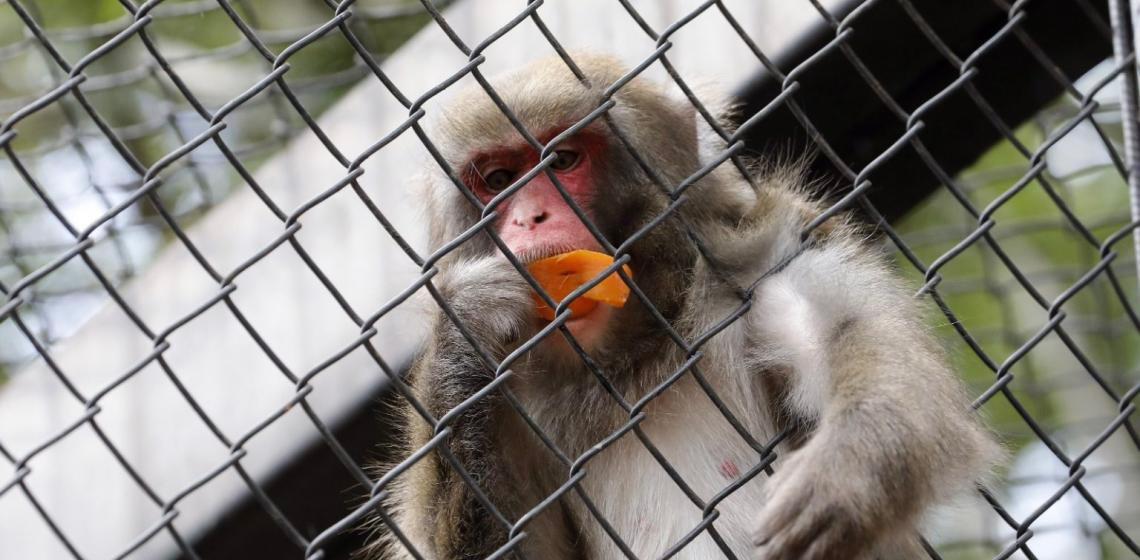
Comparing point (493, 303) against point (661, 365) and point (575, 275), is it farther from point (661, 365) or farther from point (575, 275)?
point (661, 365)

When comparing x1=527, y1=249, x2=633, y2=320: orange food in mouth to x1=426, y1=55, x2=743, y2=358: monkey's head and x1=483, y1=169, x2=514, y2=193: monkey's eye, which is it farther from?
x1=483, y1=169, x2=514, y2=193: monkey's eye

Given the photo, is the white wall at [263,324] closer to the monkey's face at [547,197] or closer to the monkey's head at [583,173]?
the monkey's head at [583,173]

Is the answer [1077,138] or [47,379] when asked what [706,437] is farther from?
[1077,138]

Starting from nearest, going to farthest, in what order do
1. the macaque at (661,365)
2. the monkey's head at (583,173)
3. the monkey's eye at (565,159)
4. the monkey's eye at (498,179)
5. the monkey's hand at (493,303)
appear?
the macaque at (661,365) → the monkey's hand at (493,303) → the monkey's head at (583,173) → the monkey's eye at (565,159) → the monkey's eye at (498,179)

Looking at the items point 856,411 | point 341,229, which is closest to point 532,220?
point 856,411

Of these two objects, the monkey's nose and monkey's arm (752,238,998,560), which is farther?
the monkey's nose

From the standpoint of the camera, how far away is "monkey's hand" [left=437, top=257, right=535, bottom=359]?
294cm

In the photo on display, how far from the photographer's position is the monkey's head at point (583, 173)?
318 cm

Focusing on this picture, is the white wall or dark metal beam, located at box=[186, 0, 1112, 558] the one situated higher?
the white wall

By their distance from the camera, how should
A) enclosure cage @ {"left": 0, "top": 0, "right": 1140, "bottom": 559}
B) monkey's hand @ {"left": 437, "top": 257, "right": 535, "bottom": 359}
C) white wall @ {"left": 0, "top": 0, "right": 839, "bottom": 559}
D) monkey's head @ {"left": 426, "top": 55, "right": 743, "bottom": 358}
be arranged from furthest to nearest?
white wall @ {"left": 0, "top": 0, "right": 839, "bottom": 559}
enclosure cage @ {"left": 0, "top": 0, "right": 1140, "bottom": 559}
monkey's head @ {"left": 426, "top": 55, "right": 743, "bottom": 358}
monkey's hand @ {"left": 437, "top": 257, "right": 535, "bottom": 359}

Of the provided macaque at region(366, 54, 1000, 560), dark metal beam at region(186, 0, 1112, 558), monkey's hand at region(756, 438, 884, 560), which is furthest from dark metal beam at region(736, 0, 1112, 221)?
monkey's hand at region(756, 438, 884, 560)

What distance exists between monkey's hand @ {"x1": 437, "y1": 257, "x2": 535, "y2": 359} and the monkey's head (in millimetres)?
115

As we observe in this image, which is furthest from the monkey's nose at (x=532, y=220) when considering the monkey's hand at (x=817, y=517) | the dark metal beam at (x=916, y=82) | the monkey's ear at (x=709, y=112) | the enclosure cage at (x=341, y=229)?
the dark metal beam at (x=916, y=82)

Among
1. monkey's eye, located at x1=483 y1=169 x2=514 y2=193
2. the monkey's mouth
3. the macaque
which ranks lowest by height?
the macaque
